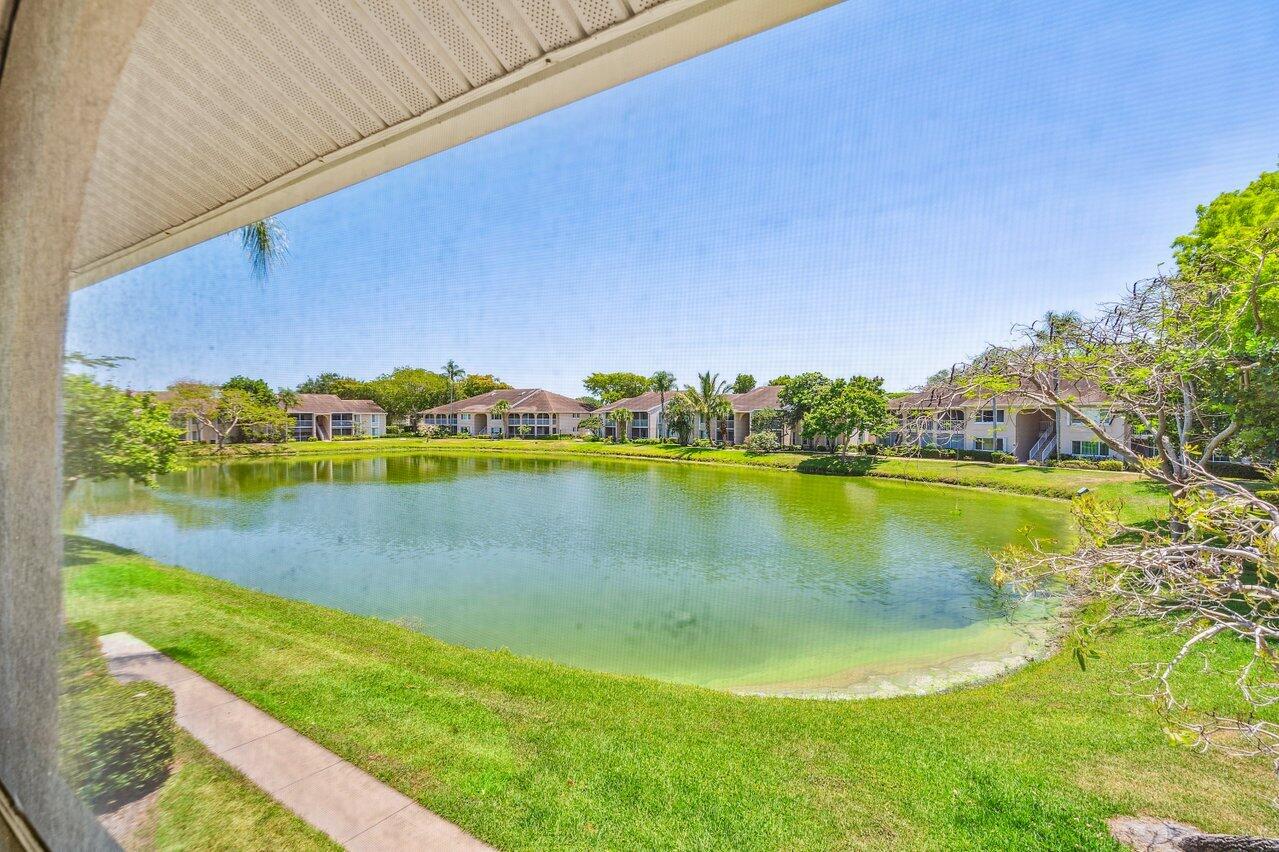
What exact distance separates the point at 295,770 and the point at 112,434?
101cm

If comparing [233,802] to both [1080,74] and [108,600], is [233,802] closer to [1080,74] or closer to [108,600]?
[108,600]

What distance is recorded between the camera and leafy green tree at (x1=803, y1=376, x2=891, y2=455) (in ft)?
6.41

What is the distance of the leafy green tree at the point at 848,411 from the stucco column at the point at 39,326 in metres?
2.04

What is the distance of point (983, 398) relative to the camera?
1312 millimetres

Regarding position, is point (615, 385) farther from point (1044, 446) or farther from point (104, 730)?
point (104, 730)

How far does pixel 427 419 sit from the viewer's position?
868 cm

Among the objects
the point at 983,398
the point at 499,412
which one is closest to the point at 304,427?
the point at 983,398

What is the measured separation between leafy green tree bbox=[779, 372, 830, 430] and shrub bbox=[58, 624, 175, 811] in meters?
2.79

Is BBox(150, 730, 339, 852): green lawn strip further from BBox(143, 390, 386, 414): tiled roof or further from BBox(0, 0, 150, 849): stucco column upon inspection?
BBox(143, 390, 386, 414): tiled roof

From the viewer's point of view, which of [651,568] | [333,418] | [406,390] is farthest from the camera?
[406,390]

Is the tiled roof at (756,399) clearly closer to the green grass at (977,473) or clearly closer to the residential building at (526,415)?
the green grass at (977,473)

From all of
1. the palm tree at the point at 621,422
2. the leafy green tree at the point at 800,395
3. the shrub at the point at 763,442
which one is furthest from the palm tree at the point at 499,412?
the leafy green tree at the point at 800,395

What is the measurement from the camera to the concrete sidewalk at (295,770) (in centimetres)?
105

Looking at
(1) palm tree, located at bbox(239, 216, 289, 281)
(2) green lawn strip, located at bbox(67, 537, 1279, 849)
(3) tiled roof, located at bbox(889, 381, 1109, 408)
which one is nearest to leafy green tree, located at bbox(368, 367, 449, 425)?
(1) palm tree, located at bbox(239, 216, 289, 281)
